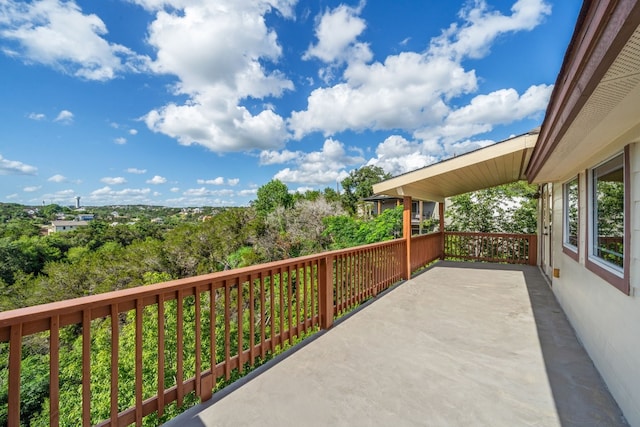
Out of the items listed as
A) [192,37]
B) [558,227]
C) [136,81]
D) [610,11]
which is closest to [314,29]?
[192,37]

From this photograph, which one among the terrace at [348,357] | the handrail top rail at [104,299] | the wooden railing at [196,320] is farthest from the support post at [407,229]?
the handrail top rail at [104,299]

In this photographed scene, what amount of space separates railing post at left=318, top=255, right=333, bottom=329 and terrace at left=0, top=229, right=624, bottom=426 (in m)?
0.01

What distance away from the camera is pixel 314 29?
31.6 feet

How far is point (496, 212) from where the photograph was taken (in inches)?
400

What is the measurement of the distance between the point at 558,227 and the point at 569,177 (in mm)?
1113

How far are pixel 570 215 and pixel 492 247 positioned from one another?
4190 mm

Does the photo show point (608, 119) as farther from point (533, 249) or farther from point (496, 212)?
point (496, 212)

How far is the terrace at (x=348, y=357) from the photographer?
65.0 inches

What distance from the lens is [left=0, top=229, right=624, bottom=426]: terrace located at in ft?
5.41

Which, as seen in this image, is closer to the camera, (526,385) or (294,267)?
(526,385)

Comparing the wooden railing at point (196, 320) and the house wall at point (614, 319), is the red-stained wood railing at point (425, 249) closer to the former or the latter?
the wooden railing at point (196, 320)

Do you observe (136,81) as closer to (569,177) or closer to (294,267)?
(294,267)

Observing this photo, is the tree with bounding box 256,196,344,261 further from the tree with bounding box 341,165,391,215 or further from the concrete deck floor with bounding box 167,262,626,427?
the tree with bounding box 341,165,391,215

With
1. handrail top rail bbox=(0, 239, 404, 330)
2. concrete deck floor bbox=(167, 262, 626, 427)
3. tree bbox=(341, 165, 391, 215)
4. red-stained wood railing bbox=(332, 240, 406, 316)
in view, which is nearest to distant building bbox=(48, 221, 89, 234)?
tree bbox=(341, 165, 391, 215)
